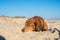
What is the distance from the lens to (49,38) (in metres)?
8.57

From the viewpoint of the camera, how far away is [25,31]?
10758 mm

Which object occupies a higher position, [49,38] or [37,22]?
[37,22]

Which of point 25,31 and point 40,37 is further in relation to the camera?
point 25,31

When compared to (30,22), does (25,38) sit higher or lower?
lower

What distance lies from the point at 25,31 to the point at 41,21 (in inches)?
48.7

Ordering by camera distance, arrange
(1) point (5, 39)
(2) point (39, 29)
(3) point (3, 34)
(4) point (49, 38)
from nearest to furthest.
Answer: (4) point (49, 38), (1) point (5, 39), (3) point (3, 34), (2) point (39, 29)

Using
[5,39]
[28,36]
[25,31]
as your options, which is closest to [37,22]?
[25,31]

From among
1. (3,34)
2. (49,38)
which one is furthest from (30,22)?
(49,38)

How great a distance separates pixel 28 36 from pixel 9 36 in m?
0.99

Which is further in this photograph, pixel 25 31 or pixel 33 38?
pixel 25 31

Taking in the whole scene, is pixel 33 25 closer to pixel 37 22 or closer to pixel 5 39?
pixel 37 22

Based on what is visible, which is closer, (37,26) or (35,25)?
(37,26)

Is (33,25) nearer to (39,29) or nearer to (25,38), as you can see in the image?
(39,29)

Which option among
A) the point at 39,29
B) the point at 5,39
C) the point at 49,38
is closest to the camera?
the point at 49,38
